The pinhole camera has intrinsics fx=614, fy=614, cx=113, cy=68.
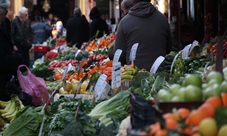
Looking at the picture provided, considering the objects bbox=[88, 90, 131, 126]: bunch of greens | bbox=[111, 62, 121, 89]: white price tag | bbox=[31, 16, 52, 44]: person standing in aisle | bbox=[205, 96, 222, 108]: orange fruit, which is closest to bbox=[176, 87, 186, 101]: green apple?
bbox=[205, 96, 222, 108]: orange fruit

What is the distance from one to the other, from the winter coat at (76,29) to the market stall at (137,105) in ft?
21.5

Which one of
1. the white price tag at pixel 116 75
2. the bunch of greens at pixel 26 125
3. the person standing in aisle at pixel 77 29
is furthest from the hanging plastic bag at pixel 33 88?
the person standing in aisle at pixel 77 29

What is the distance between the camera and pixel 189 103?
2824 mm

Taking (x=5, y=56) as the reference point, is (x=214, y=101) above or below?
above

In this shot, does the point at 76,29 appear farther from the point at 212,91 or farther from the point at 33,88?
the point at 212,91

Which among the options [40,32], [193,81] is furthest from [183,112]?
[40,32]

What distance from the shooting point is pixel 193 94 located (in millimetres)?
2922

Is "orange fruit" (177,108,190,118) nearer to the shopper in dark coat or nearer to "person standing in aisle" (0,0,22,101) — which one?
"person standing in aisle" (0,0,22,101)

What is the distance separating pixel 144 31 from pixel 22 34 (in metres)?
8.06

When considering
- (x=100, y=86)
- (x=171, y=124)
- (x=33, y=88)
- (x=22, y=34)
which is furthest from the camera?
(x=22, y=34)

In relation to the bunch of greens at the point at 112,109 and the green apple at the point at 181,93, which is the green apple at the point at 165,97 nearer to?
the green apple at the point at 181,93

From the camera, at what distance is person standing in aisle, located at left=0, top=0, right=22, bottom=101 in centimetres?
673

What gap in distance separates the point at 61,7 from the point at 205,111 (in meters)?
42.2

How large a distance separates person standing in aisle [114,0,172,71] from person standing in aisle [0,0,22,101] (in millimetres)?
1280
